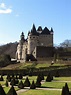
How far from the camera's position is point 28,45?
83250 millimetres

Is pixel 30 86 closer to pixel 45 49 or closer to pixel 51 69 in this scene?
pixel 51 69

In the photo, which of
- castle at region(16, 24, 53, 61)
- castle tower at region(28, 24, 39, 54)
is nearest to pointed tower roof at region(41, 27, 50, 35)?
castle at region(16, 24, 53, 61)

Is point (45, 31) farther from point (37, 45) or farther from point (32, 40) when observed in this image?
point (37, 45)

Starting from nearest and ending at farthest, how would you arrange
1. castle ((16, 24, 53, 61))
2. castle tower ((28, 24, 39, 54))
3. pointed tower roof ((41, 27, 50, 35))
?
castle ((16, 24, 53, 61)), castle tower ((28, 24, 39, 54)), pointed tower roof ((41, 27, 50, 35))

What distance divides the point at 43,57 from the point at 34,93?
44579 millimetres

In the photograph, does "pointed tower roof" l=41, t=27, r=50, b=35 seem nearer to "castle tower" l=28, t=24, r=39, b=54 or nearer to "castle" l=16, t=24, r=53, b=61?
"castle" l=16, t=24, r=53, b=61

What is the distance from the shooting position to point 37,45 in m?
82.7

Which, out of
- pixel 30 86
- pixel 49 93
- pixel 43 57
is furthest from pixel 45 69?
pixel 49 93

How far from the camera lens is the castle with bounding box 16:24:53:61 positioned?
75.0 m

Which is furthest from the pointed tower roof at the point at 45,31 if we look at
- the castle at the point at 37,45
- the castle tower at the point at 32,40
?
the castle tower at the point at 32,40

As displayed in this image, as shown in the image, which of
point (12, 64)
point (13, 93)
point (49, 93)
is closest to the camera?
point (13, 93)

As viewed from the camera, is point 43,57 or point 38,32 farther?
point 38,32

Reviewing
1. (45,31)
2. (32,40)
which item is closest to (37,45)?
(32,40)

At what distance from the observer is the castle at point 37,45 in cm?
7500
